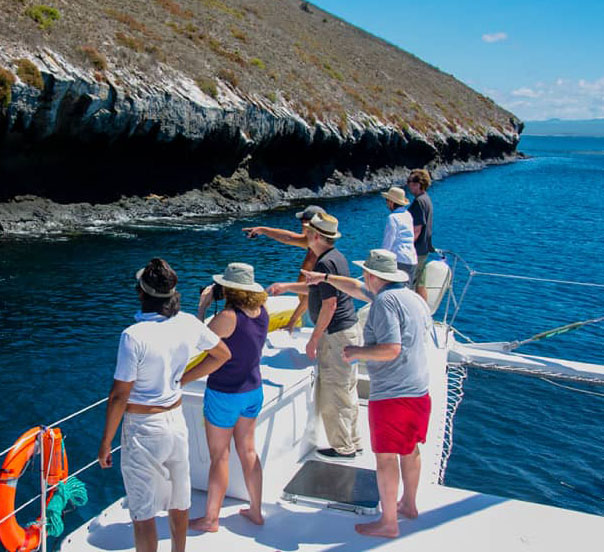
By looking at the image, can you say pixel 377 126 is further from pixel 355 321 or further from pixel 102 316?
pixel 355 321

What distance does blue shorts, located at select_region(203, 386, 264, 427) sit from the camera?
185 inches

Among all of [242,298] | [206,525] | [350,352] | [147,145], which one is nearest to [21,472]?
[206,525]

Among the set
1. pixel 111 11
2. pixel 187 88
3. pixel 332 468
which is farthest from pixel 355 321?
pixel 111 11

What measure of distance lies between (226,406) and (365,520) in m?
1.56

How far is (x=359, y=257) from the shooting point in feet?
89.5

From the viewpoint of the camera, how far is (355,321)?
5.86 meters

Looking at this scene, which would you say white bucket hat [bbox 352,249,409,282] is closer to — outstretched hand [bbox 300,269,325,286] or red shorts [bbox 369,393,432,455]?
outstretched hand [bbox 300,269,325,286]

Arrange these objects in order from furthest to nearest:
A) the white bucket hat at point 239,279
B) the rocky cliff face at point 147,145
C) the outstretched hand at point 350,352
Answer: the rocky cliff face at point 147,145 → the outstretched hand at point 350,352 → the white bucket hat at point 239,279

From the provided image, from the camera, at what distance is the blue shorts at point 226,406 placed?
4703 mm

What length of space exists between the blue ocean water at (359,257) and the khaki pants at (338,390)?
3370mm

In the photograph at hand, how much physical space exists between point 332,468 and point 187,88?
3052cm

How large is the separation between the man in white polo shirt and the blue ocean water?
4502mm

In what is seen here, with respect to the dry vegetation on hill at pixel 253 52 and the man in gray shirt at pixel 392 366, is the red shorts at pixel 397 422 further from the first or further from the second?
the dry vegetation on hill at pixel 253 52

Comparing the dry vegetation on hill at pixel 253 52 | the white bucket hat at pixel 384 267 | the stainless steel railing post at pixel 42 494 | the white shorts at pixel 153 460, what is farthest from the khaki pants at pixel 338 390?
the dry vegetation on hill at pixel 253 52
